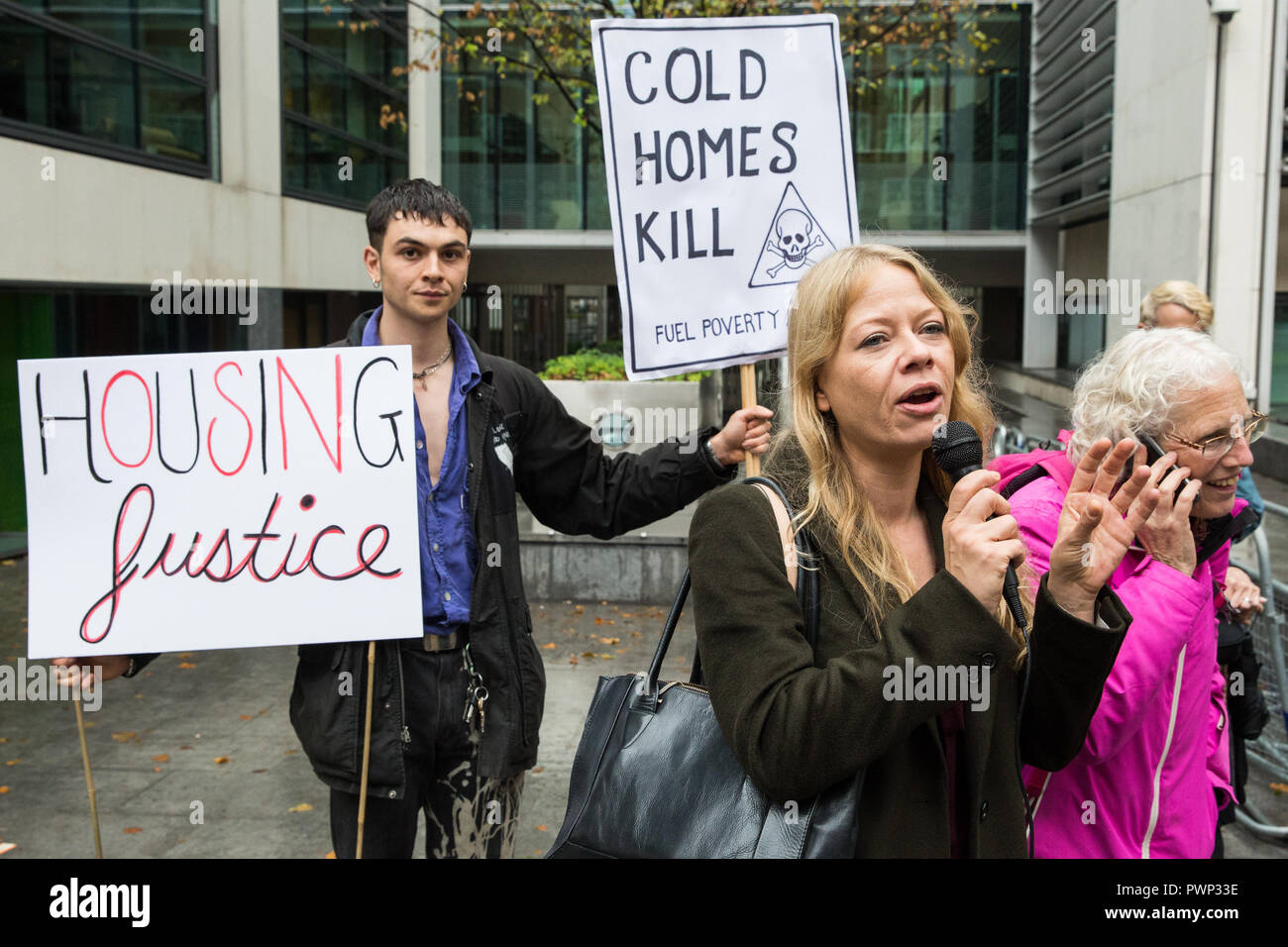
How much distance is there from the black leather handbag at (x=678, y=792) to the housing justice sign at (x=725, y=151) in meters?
1.40

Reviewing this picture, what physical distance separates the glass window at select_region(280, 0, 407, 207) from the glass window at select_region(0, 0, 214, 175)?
2.35 meters

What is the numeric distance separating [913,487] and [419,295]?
57.6 inches

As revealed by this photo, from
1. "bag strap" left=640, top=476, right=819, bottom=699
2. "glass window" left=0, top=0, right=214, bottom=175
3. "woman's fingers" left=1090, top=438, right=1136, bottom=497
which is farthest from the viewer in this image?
"glass window" left=0, top=0, right=214, bottom=175

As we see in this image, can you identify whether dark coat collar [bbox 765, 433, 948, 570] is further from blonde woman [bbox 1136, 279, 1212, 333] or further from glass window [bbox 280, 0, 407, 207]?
glass window [bbox 280, 0, 407, 207]

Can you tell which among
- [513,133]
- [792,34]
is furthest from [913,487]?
[513,133]

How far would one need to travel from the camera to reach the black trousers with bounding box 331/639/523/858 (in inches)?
109

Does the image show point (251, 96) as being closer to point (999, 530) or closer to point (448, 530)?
point (448, 530)

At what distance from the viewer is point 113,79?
36.6 feet

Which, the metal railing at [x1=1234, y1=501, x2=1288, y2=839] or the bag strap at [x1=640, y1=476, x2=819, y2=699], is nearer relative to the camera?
the bag strap at [x1=640, y1=476, x2=819, y2=699]

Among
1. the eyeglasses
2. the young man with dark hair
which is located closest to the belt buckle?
the young man with dark hair

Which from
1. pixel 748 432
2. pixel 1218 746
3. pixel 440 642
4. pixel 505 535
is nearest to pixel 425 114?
pixel 505 535

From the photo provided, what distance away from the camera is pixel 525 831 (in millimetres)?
4594

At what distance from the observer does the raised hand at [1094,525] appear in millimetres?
1846
